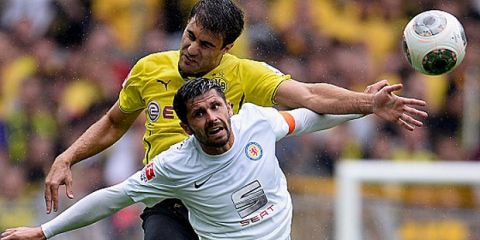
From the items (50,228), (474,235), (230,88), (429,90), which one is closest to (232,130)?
(230,88)

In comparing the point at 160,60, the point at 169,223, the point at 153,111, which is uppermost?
the point at 160,60

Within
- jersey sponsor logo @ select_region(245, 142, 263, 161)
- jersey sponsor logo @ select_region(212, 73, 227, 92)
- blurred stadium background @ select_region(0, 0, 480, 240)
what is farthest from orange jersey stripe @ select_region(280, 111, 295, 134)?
blurred stadium background @ select_region(0, 0, 480, 240)

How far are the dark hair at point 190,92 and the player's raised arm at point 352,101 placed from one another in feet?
1.70

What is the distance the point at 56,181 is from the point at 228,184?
1.10 metres

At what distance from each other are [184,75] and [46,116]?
5.39 metres

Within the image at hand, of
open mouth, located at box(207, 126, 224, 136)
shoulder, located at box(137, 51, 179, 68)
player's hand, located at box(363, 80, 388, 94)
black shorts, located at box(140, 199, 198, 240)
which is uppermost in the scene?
shoulder, located at box(137, 51, 179, 68)

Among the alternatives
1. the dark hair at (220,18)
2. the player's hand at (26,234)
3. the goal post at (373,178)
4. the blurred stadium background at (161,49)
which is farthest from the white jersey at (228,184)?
the blurred stadium background at (161,49)

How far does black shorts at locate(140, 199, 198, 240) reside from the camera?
7414 millimetres

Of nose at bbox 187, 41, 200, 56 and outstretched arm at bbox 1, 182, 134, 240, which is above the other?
nose at bbox 187, 41, 200, 56

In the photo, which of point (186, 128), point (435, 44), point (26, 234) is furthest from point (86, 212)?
point (435, 44)

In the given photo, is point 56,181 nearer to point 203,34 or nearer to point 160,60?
point 160,60

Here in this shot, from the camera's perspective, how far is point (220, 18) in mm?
7305

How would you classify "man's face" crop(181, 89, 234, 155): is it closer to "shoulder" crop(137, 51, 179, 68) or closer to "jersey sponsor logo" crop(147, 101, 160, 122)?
"jersey sponsor logo" crop(147, 101, 160, 122)

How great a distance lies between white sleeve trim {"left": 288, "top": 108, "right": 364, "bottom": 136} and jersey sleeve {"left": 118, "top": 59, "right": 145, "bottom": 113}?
35.9 inches
